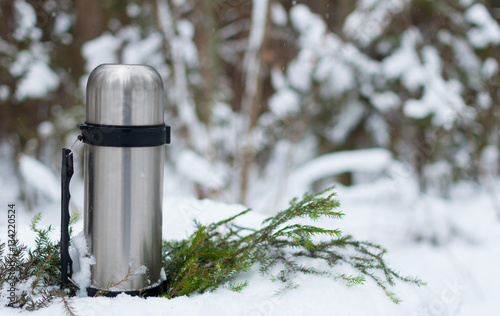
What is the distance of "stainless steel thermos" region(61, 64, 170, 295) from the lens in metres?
1.25

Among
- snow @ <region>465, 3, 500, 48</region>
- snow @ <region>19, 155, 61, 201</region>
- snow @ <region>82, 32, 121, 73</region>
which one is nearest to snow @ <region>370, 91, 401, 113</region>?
snow @ <region>465, 3, 500, 48</region>

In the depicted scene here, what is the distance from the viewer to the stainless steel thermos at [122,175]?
1.25m

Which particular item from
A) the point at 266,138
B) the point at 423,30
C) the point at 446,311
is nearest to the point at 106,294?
the point at 446,311

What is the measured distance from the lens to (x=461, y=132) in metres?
5.26

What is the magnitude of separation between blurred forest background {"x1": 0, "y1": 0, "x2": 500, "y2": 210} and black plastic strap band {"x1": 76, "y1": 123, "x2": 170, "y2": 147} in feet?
9.10

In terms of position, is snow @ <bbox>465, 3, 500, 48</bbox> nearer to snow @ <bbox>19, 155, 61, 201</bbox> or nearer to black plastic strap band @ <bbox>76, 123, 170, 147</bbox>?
snow @ <bbox>19, 155, 61, 201</bbox>

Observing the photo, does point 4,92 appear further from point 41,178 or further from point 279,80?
point 279,80

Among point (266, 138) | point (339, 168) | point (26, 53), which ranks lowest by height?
point (339, 168)

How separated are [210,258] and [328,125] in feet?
15.0

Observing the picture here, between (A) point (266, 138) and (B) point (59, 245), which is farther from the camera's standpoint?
(A) point (266, 138)

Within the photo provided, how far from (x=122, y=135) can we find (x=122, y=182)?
0.43 feet

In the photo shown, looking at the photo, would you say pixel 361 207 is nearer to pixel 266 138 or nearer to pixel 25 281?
pixel 266 138

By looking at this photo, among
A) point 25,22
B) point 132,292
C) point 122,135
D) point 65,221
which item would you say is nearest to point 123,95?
point 122,135

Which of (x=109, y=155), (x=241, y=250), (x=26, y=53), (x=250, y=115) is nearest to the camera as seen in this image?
(x=109, y=155)
